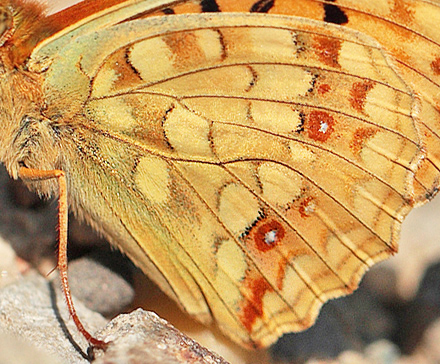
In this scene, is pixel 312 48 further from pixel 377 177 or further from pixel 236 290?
pixel 236 290

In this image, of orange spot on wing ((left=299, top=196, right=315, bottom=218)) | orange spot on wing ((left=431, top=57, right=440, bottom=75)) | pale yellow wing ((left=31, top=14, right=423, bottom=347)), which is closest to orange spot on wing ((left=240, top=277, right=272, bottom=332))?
pale yellow wing ((left=31, top=14, right=423, bottom=347))

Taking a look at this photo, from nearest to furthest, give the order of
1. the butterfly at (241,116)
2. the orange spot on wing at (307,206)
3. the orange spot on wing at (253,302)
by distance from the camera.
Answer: the butterfly at (241,116) → the orange spot on wing at (307,206) → the orange spot on wing at (253,302)

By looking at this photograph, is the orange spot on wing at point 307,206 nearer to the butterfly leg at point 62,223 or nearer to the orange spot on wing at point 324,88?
the orange spot on wing at point 324,88

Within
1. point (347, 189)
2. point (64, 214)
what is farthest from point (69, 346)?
point (347, 189)

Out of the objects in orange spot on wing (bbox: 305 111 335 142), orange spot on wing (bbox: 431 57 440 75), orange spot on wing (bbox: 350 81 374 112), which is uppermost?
orange spot on wing (bbox: 431 57 440 75)

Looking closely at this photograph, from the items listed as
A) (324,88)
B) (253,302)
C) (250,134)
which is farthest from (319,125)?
(253,302)

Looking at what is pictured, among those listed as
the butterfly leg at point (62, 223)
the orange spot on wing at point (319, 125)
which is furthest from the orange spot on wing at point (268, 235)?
the butterfly leg at point (62, 223)

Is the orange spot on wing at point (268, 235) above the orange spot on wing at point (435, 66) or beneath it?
beneath

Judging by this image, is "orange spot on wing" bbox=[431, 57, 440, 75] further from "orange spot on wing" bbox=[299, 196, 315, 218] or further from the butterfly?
"orange spot on wing" bbox=[299, 196, 315, 218]
